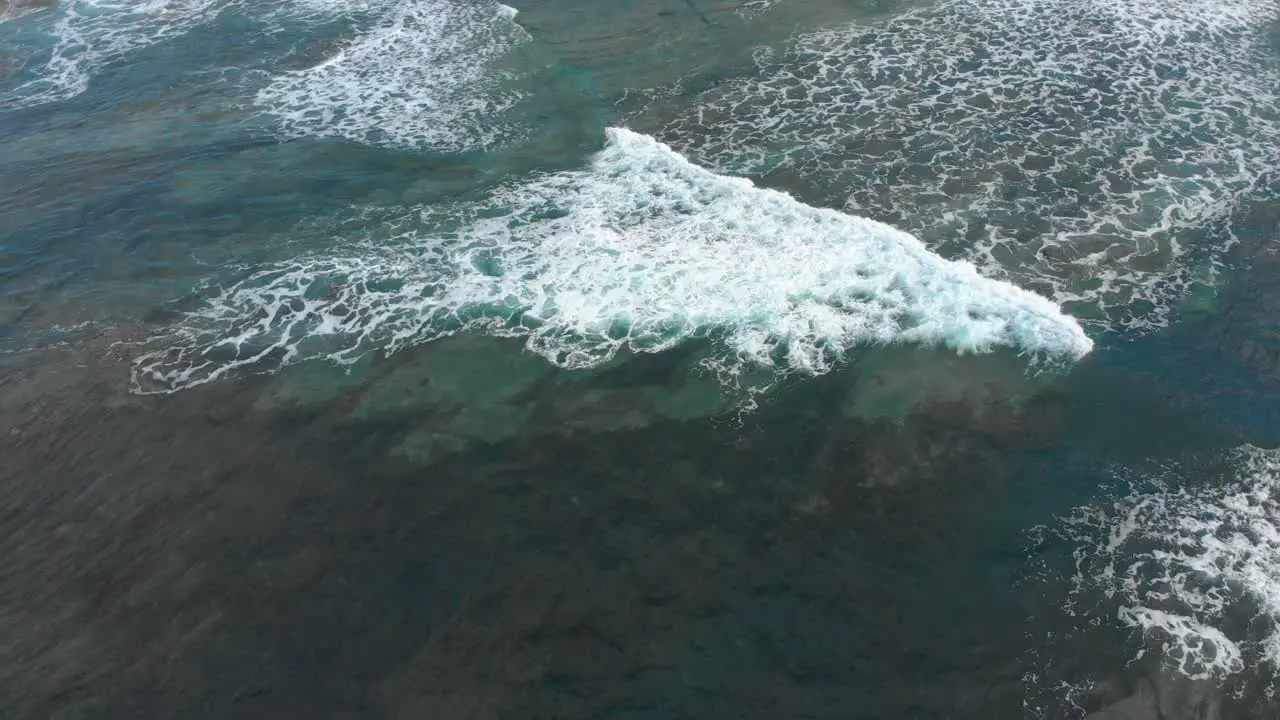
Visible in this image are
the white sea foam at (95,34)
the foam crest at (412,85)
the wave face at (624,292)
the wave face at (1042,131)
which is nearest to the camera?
the wave face at (624,292)

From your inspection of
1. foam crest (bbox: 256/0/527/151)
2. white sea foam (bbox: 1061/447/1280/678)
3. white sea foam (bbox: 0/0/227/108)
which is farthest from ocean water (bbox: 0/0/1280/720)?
white sea foam (bbox: 0/0/227/108)

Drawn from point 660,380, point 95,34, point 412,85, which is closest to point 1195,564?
point 660,380

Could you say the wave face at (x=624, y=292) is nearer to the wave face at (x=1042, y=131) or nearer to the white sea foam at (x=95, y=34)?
the wave face at (x=1042, y=131)

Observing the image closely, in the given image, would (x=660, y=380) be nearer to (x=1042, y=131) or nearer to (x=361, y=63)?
(x=1042, y=131)

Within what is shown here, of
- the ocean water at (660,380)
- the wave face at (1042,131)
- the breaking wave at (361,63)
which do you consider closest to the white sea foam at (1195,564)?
the ocean water at (660,380)

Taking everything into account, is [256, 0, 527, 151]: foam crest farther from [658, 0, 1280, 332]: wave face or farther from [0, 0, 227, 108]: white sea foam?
[0, 0, 227, 108]: white sea foam

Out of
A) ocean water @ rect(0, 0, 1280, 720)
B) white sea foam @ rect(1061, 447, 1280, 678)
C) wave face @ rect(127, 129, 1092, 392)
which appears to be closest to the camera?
white sea foam @ rect(1061, 447, 1280, 678)
